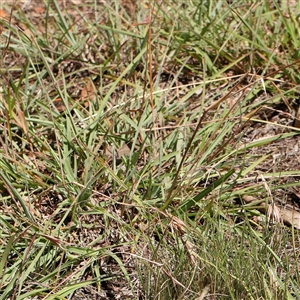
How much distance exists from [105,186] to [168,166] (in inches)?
12.2

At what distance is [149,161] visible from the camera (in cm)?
278

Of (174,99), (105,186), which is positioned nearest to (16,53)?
(174,99)

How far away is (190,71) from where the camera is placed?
350cm

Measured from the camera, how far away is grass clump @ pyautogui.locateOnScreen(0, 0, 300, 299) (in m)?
2.28

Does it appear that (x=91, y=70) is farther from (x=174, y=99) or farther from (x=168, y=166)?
(x=168, y=166)

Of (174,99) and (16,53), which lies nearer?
(174,99)

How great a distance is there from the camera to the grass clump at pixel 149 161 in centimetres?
228

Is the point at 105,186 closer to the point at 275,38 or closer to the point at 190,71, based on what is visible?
the point at 190,71

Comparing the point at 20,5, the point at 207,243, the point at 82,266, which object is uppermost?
the point at 20,5

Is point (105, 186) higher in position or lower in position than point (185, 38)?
lower

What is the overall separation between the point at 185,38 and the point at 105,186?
3.39 feet

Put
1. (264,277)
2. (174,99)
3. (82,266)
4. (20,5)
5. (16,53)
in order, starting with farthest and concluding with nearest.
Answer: (20,5) → (16,53) → (174,99) → (82,266) → (264,277)

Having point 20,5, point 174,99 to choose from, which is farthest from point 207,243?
point 20,5

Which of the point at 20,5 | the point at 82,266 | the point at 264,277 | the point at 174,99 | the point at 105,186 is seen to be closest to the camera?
the point at 264,277
